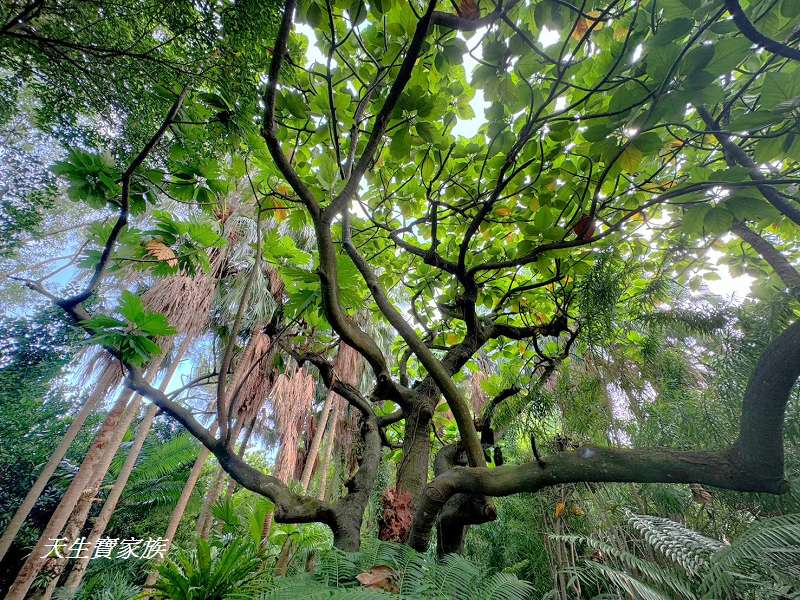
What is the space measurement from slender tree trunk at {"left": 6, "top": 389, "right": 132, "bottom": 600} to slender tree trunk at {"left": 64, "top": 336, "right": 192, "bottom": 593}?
1.39 feet

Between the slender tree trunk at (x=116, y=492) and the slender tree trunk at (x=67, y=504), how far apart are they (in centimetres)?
42

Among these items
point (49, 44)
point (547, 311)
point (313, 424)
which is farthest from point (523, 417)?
point (313, 424)

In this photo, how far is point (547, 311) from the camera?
2768 mm

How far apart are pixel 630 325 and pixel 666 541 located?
140 centimetres

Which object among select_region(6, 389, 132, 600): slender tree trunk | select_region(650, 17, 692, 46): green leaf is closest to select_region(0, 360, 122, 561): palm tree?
select_region(6, 389, 132, 600): slender tree trunk

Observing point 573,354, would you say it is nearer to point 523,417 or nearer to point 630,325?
point 630,325

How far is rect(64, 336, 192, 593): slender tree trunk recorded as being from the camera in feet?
15.0

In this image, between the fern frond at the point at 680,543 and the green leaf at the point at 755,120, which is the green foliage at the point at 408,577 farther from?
the green leaf at the point at 755,120

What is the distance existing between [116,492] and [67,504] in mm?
915

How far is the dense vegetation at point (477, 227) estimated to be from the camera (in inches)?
38.1

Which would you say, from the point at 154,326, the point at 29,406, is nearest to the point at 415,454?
the point at 154,326

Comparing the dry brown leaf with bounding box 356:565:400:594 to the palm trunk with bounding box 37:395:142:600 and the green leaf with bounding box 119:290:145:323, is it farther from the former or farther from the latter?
the palm trunk with bounding box 37:395:142:600

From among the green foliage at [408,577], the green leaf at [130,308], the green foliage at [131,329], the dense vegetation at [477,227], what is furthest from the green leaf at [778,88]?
the green leaf at [130,308]

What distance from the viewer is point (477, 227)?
61.9 inches
